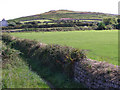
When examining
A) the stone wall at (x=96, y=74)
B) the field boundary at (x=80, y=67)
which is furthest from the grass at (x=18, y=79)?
the stone wall at (x=96, y=74)

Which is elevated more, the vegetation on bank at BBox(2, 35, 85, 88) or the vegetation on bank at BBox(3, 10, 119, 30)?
the vegetation on bank at BBox(2, 35, 85, 88)

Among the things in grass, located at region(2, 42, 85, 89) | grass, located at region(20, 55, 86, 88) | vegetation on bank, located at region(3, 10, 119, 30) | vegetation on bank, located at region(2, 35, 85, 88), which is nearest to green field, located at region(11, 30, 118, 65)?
vegetation on bank, located at region(2, 35, 85, 88)

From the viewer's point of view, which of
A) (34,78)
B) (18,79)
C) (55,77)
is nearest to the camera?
(18,79)

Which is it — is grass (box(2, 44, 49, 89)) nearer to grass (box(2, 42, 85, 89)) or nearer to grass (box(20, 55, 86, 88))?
grass (box(2, 42, 85, 89))

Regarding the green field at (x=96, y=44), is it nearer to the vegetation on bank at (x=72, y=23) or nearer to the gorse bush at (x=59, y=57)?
the gorse bush at (x=59, y=57)

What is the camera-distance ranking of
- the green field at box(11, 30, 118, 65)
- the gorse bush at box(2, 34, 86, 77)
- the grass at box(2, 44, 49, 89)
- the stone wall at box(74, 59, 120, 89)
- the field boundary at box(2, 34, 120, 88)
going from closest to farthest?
the stone wall at box(74, 59, 120, 89) < the field boundary at box(2, 34, 120, 88) < the grass at box(2, 44, 49, 89) < the gorse bush at box(2, 34, 86, 77) < the green field at box(11, 30, 118, 65)

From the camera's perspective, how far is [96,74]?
436 inches

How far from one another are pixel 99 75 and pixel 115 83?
1.32 metres

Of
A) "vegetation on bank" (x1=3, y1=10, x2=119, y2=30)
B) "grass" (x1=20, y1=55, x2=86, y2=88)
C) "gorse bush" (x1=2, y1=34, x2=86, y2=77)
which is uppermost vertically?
"gorse bush" (x1=2, y1=34, x2=86, y2=77)

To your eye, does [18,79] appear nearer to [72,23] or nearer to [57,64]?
[57,64]

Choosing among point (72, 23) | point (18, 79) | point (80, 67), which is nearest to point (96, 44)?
point (80, 67)

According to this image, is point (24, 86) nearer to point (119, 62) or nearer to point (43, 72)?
Answer: point (43, 72)

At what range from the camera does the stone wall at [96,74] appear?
10061 mm

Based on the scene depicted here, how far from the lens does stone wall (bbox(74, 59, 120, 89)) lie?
10.1 metres
